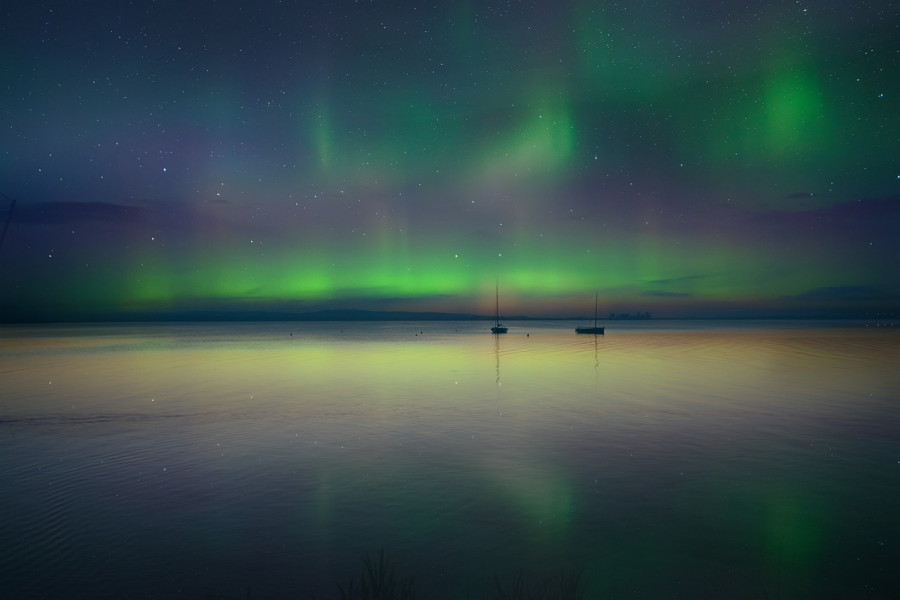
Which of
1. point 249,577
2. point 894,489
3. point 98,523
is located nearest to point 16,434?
point 98,523

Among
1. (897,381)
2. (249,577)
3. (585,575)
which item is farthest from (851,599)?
(897,381)

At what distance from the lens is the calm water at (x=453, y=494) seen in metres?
11.5

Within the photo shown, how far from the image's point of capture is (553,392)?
40094mm

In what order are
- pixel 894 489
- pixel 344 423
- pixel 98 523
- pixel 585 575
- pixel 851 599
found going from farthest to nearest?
pixel 344 423 → pixel 894 489 → pixel 98 523 → pixel 585 575 → pixel 851 599

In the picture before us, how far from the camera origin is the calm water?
37.8ft

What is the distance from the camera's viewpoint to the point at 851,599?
34.9 ft

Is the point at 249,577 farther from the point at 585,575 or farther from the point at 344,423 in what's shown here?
the point at 344,423

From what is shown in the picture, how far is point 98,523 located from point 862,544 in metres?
17.8

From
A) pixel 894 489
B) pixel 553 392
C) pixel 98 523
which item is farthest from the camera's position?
pixel 553 392

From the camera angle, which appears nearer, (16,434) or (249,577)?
(249,577)

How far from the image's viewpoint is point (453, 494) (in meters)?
16.7

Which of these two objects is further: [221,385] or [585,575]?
[221,385]

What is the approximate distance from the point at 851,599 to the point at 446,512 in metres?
8.79

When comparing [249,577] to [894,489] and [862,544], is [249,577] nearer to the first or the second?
[862,544]
